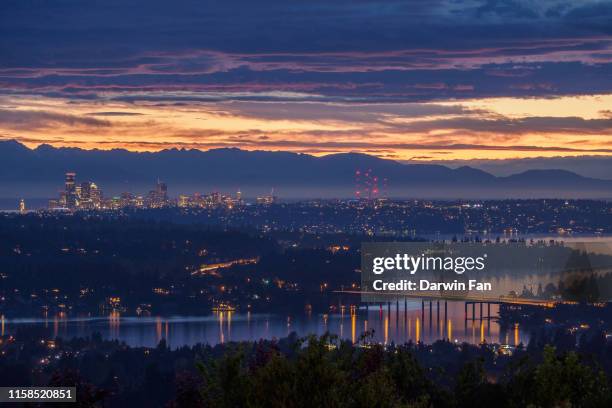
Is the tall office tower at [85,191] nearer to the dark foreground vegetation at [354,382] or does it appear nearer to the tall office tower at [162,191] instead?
the tall office tower at [162,191]

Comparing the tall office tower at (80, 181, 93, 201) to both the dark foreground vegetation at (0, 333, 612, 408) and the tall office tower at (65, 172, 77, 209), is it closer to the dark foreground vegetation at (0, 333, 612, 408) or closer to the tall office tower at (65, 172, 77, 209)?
the tall office tower at (65, 172, 77, 209)

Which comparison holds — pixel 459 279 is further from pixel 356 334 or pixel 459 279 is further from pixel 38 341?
pixel 38 341

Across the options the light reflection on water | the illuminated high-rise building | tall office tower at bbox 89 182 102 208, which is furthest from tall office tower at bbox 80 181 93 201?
the light reflection on water

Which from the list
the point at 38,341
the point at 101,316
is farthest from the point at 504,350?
the point at 101,316

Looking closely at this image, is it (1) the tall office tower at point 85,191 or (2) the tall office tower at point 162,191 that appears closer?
(1) the tall office tower at point 85,191

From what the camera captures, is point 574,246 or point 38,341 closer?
point 38,341

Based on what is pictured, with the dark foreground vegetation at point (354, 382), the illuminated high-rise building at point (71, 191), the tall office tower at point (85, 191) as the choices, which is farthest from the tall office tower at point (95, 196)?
the dark foreground vegetation at point (354, 382)
